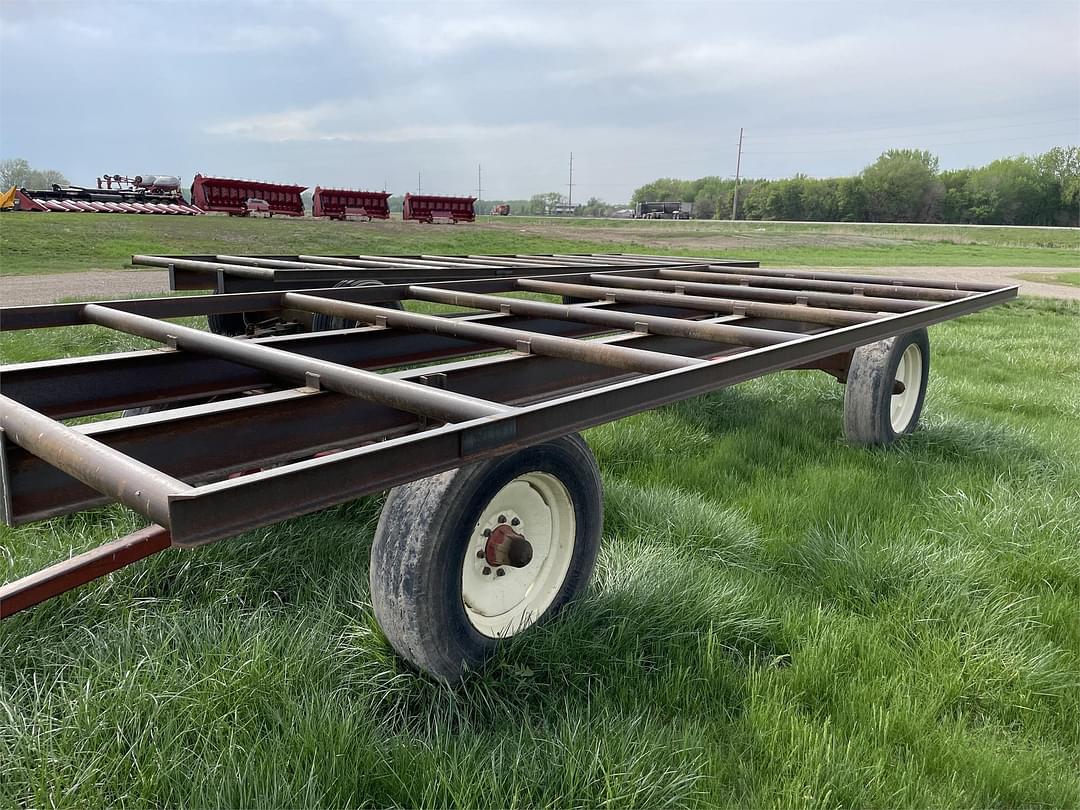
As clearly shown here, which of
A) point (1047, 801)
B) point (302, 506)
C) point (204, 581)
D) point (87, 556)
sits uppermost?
point (302, 506)

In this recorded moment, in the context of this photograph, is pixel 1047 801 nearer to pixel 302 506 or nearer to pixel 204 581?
pixel 302 506

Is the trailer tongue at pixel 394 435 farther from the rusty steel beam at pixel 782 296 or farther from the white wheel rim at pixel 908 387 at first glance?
the white wheel rim at pixel 908 387

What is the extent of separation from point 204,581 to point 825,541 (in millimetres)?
2470

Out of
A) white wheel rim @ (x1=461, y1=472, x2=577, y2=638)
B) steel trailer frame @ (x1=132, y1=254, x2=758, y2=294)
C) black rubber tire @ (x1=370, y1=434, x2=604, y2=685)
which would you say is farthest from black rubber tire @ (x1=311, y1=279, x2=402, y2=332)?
black rubber tire @ (x1=370, y1=434, x2=604, y2=685)

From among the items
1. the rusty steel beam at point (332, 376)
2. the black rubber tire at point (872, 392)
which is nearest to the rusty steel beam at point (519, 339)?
the rusty steel beam at point (332, 376)

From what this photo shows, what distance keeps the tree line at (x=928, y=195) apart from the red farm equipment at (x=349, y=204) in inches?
2663

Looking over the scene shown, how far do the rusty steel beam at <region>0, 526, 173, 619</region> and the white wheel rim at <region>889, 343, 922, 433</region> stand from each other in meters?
4.64

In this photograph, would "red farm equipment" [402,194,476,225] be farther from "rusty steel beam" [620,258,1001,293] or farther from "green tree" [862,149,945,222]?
"green tree" [862,149,945,222]

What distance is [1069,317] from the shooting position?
471 inches

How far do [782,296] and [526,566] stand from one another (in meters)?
2.99

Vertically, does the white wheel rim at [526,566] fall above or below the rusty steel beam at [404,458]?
below

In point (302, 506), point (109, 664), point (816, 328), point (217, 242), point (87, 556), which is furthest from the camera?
point (217, 242)

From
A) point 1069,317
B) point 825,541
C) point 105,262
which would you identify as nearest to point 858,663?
point 825,541

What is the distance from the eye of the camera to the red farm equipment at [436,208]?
33.3 metres
